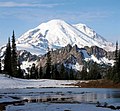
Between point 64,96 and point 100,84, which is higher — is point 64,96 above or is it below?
below

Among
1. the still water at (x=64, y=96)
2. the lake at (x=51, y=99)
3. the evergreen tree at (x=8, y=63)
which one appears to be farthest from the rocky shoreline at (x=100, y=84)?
the lake at (x=51, y=99)

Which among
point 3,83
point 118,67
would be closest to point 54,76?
point 118,67

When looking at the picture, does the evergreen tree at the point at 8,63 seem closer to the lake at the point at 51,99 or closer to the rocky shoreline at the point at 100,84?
the rocky shoreline at the point at 100,84

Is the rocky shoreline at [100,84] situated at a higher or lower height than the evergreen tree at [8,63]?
lower

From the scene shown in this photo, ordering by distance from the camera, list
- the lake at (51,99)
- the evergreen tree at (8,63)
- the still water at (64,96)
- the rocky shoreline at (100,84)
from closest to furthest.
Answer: the lake at (51,99), the still water at (64,96), the rocky shoreline at (100,84), the evergreen tree at (8,63)

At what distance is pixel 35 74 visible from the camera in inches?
5955

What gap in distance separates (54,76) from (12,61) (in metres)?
28.4

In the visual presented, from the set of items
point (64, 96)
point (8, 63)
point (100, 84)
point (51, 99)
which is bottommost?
point (51, 99)

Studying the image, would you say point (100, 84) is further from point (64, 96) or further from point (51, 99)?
point (51, 99)

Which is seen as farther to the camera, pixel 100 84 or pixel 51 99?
pixel 100 84

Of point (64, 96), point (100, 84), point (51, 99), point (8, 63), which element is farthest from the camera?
point (8, 63)

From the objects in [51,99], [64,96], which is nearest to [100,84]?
[64,96]

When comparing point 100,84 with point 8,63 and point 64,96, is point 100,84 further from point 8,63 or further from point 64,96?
point 64,96

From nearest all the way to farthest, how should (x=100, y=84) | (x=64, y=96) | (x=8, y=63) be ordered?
(x=64, y=96), (x=100, y=84), (x=8, y=63)
